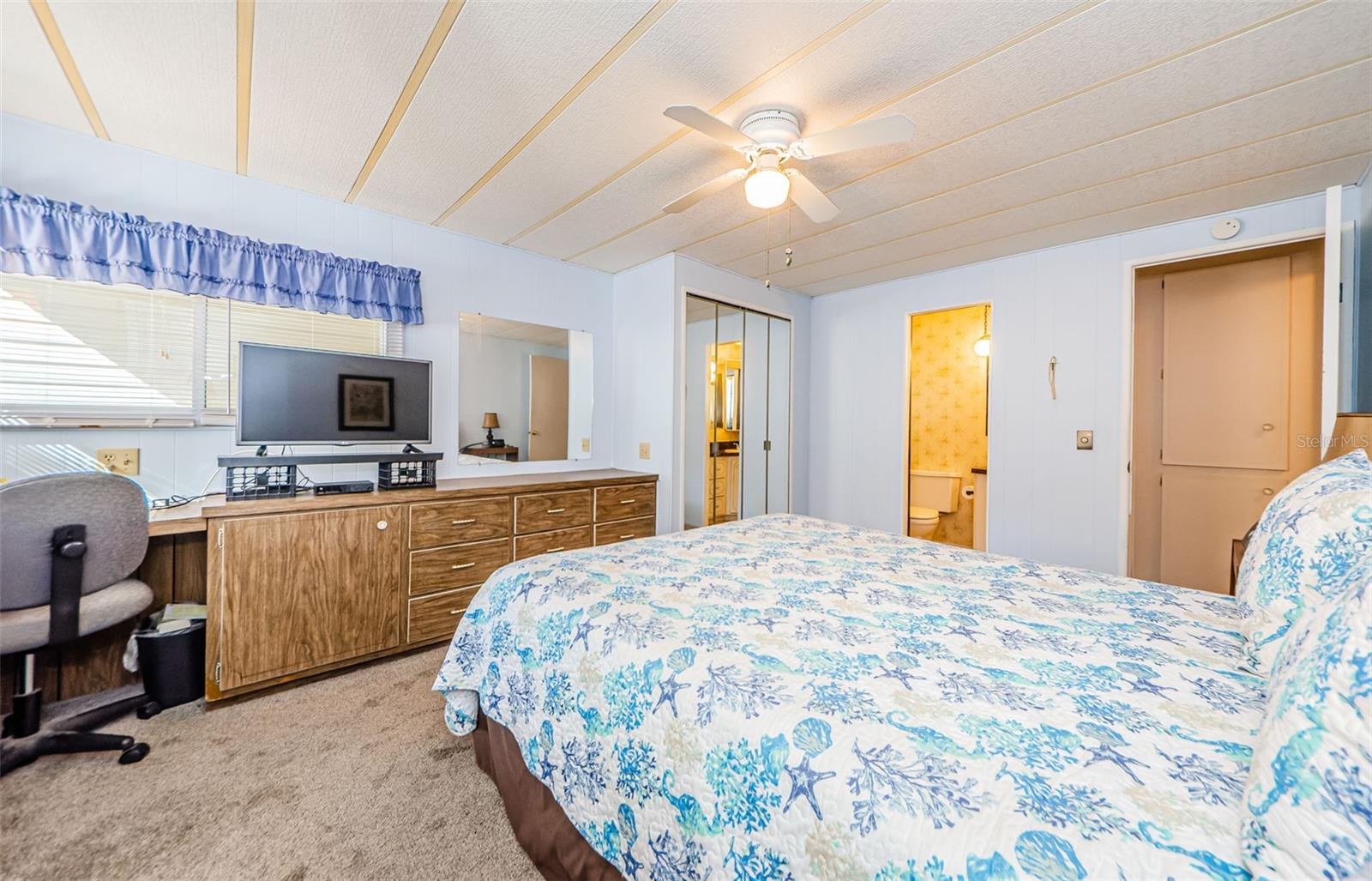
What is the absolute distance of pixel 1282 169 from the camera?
7.58 feet

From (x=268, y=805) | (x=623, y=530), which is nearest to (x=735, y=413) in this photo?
(x=623, y=530)

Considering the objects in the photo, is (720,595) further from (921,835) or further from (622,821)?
(921,835)

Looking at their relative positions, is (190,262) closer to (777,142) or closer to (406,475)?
(406,475)

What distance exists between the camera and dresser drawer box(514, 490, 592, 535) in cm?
294

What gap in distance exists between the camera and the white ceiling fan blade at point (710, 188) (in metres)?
2.05

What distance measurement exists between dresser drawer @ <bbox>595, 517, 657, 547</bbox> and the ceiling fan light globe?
6.88 ft

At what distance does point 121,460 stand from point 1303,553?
3.89 meters

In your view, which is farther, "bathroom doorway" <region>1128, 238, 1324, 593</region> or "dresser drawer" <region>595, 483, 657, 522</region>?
"dresser drawer" <region>595, 483, 657, 522</region>

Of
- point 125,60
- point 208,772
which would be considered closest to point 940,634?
point 208,772

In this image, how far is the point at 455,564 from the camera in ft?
8.93

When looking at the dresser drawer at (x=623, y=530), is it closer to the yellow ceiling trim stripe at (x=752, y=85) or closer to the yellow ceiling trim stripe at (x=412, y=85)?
the yellow ceiling trim stripe at (x=752, y=85)

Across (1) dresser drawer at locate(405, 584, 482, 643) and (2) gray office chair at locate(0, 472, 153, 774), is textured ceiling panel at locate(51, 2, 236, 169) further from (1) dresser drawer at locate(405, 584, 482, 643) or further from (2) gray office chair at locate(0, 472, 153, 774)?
(1) dresser drawer at locate(405, 584, 482, 643)

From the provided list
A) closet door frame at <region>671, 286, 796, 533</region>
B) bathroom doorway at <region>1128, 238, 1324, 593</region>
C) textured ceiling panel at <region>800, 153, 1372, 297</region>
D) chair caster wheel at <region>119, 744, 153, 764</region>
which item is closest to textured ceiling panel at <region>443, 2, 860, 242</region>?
closet door frame at <region>671, 286, 796, 533</region>

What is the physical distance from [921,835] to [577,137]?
2.40 meters
